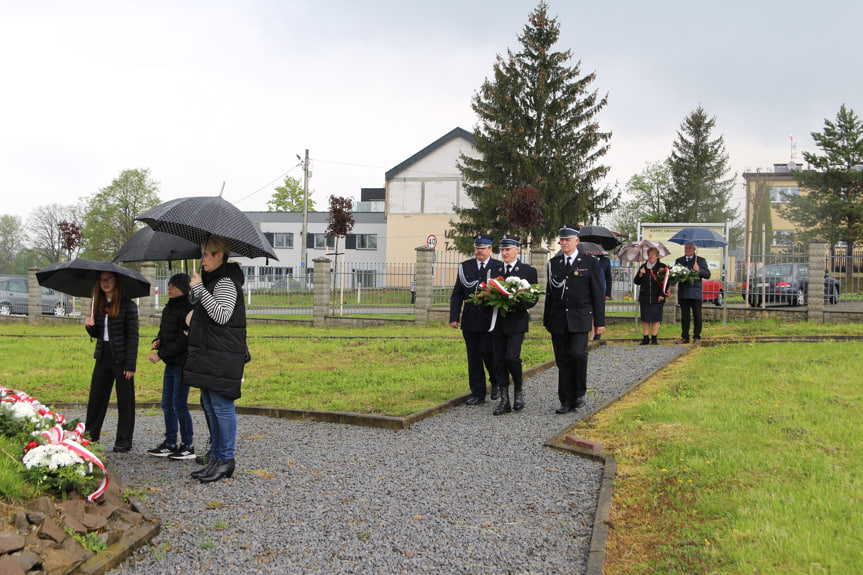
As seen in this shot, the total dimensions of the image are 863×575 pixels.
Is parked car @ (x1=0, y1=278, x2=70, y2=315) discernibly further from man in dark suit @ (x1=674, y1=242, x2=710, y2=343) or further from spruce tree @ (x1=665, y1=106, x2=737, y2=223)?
spruce tree @ (x1=665, y1=106, x2=737, y2=223)

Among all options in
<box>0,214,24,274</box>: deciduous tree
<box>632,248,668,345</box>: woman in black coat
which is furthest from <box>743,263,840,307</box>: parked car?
<box>0,214,24,274</box>: deciduous tree

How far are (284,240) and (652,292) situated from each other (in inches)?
1832

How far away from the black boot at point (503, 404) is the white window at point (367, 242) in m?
47.7

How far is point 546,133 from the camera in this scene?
117 ft

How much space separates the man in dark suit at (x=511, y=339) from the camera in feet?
27.5

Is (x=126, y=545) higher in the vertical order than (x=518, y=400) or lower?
lower

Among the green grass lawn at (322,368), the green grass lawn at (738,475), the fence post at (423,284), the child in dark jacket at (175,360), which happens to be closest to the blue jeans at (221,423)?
the child in dark jacket at (175,360)

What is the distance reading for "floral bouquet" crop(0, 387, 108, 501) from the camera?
4492 millimetres

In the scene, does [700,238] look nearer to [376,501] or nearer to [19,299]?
[376,501]

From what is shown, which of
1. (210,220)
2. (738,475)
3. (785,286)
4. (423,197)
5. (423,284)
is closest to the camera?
(738,475)

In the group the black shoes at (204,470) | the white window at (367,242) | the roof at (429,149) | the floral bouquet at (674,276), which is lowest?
the black shoes at (204,470)

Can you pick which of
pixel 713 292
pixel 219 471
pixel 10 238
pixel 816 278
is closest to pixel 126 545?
pixel 219 471

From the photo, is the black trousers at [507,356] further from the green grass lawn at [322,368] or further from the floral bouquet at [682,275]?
the floral bouquet at [682,275]

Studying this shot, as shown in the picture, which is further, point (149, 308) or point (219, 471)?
point (149, 308)
